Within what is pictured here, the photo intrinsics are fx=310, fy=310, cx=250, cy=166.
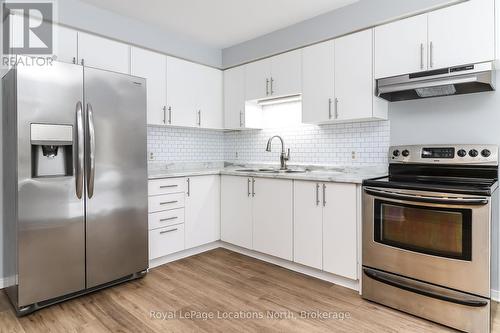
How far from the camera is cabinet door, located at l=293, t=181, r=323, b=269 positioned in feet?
9.06

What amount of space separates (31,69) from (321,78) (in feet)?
7.93

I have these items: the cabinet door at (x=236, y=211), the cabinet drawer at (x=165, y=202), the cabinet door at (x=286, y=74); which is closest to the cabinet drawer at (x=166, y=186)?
the cabinet drawer at (x=165, y=202)

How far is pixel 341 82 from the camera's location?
2920 mm

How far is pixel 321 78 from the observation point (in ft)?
10.1

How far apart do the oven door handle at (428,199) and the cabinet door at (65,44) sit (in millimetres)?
2776

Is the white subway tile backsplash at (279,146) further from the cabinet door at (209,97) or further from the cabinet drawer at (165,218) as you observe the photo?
the cabinet drawer at (165,218)

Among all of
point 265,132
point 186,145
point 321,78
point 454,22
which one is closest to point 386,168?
point 321,78

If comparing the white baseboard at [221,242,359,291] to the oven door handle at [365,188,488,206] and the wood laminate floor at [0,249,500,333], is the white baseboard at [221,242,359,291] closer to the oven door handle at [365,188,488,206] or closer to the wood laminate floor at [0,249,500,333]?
the wood laminate floor at [0,249,500,333]

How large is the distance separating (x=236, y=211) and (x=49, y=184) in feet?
6.06

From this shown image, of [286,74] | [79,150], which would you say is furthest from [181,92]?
[79,150]

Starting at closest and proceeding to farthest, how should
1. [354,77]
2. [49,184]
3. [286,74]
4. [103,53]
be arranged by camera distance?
[49,184] < [354,77] < [103,53] < [286,74]

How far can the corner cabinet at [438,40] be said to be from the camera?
218cm

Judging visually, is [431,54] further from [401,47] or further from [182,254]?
[182,254]

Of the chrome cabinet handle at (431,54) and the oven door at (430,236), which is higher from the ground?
the chrome cabinet handle at (431,54)
